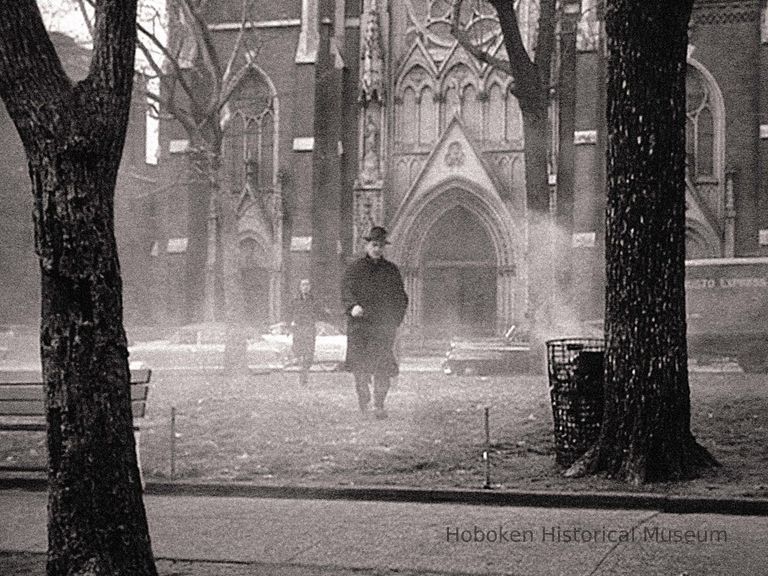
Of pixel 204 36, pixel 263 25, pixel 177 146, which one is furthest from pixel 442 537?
pixel 263 25

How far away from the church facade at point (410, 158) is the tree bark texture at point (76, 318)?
84.0 feet

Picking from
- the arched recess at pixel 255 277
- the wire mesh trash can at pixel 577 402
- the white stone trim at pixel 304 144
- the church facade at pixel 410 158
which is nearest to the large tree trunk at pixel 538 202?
the church facade at pixel 410 158

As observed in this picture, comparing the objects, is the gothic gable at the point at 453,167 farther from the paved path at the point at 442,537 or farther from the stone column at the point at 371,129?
the paved path at the point at 442,537

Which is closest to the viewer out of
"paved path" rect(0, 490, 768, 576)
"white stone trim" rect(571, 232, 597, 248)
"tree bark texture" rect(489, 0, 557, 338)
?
"paved path" rect(0, 490, 768, 576)

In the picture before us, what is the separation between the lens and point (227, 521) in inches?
314

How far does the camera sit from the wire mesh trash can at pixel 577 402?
9867 millimetres

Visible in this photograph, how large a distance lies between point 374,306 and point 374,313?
0.26ft

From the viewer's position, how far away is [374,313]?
13.2 meters

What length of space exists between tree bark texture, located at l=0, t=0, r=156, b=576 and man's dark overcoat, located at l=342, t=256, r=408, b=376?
7433 mm

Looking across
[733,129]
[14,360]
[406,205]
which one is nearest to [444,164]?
[406,205]

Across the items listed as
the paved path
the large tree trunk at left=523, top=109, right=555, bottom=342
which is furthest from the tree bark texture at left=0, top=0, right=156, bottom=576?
the large tree trunk at left=523, top=109, right=555, bottom=342

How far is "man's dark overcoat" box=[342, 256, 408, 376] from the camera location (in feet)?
43.0

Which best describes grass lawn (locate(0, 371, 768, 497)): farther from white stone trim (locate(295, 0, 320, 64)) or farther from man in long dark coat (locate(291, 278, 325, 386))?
white stone trim (locate(295, 0, 320, 64))

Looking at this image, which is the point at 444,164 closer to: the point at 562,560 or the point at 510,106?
the point at 510,106
